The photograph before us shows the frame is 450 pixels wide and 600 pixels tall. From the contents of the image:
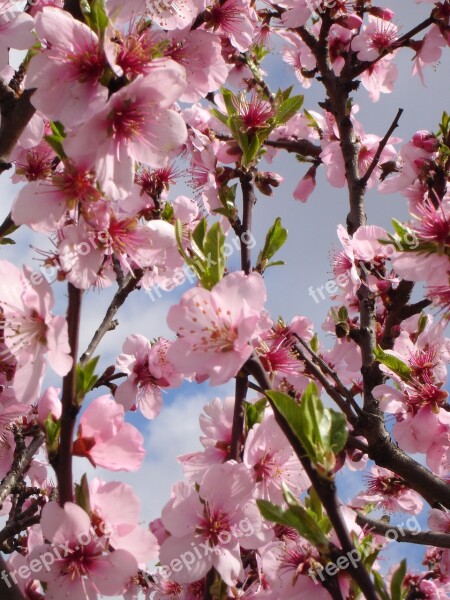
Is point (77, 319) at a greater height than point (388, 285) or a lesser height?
greater

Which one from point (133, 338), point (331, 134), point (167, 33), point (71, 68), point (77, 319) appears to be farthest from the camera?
point (331, 134)

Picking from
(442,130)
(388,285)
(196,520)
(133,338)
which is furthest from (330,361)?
(196,520)

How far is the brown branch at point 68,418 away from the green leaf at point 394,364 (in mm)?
1527

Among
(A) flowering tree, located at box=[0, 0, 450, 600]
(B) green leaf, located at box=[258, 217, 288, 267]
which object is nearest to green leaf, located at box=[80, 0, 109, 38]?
(A) flowering tree, located at box=[0, 0, 450, 600]

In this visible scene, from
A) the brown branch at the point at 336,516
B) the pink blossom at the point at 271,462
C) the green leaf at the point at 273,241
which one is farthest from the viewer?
the green leaf at the point at 273,241

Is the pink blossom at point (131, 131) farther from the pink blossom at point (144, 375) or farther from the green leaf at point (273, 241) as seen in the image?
the pink blossom at point (144, 375)

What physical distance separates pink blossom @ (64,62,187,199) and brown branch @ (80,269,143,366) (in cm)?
129

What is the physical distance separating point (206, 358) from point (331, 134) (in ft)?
10.5

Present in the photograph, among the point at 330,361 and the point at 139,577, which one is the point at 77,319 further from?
the point at 330,361

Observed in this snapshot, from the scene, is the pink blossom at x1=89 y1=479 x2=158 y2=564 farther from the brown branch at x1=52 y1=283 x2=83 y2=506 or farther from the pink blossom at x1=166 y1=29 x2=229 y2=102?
the pink blossom at x1=166 y1=29 x2=229 y2=102

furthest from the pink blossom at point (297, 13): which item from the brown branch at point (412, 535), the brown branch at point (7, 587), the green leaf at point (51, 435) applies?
the brown branch at point (7, 587)

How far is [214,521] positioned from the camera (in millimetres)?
1955

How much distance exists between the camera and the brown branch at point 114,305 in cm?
310

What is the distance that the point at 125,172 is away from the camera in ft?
5.65
